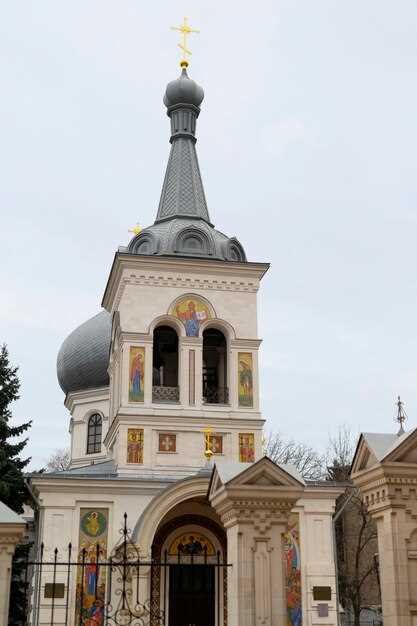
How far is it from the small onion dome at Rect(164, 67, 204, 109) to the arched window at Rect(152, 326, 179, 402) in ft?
25.7

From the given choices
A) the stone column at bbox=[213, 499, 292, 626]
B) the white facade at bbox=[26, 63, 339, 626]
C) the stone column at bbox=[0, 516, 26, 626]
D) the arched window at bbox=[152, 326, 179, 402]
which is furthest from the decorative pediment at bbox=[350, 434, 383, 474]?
the arched window at bbox=[152, 326, 179, 402]

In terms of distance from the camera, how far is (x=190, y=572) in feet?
69.1

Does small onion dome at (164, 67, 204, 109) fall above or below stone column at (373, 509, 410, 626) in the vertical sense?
above

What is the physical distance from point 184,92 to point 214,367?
876cm

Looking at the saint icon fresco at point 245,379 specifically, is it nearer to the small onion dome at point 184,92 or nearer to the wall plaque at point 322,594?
the wall plaque at point 322,594

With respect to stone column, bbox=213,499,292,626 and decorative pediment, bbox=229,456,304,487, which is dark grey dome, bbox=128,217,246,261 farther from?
stone column, bbox=213,499,292,626

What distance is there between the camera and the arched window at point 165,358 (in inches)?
946

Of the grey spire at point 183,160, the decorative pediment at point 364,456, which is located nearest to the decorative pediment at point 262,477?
the decorative pediment at point 364,456

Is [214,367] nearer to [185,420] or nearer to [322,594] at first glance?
[185,420]

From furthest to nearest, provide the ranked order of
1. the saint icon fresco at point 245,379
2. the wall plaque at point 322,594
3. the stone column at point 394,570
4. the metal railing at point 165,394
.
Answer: the saint icon fresco at point 245,379
the metal railing at point 165,394
the wall plaque at point 322,594
the stone column at point 394,570

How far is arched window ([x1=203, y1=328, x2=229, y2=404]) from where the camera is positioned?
2361 cm

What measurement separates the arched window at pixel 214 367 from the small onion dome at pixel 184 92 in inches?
308

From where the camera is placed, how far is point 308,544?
69.5ft

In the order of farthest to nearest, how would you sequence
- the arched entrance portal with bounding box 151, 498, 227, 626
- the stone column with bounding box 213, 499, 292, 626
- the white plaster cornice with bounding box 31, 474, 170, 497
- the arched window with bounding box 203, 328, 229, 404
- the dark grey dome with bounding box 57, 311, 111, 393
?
1. the dark grey dome with bounding box 57, 311, 111, 393
2. the arched window with bounding box 203, 328, 229, 404
3. the arched entrance portal with bounding box 151, 498, 227, 626
4. the white plaster cornice with bounding box 31, 474, 170, 497
5. the stone column with bounding box 213, 499, 292, 626
